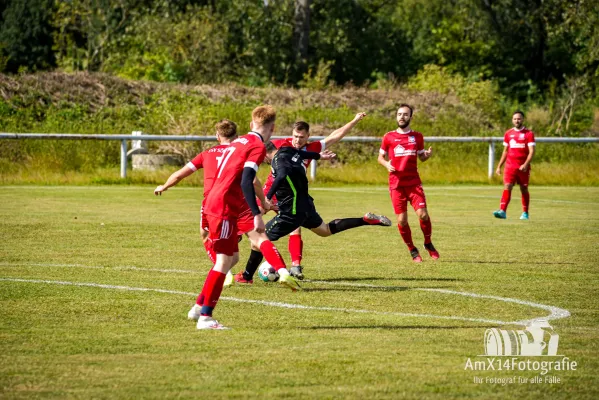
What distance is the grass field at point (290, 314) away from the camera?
19.7 feet

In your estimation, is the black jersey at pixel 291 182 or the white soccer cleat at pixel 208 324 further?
the black jersey at pixel 291 182

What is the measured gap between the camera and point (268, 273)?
10258mm

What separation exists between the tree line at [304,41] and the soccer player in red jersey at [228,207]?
31.0 metres

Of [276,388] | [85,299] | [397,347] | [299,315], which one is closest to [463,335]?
[397,347]

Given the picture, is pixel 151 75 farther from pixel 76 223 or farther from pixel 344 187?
pixel 76 223

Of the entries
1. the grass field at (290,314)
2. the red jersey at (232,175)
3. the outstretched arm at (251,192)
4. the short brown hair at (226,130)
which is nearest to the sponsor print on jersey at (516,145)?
the grass field at (290,314)

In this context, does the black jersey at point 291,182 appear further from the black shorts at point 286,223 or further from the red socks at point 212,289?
the red socks at point 212,289

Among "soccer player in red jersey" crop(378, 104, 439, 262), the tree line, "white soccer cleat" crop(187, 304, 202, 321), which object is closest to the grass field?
"white soccer cleat" crop(187, 304, 202, 321)

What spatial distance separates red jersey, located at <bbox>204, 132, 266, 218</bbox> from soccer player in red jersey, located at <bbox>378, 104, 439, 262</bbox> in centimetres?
501

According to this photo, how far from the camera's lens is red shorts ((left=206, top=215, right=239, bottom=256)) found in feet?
25.8

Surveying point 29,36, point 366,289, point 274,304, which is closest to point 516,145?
point 366,289

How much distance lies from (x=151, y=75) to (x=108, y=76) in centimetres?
572

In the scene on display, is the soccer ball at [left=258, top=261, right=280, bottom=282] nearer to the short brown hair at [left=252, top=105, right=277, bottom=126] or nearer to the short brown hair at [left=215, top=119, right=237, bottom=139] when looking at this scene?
the short brown hair at [left=215, top=119, right=237, bottom=139]

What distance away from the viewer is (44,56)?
50.0 meters
